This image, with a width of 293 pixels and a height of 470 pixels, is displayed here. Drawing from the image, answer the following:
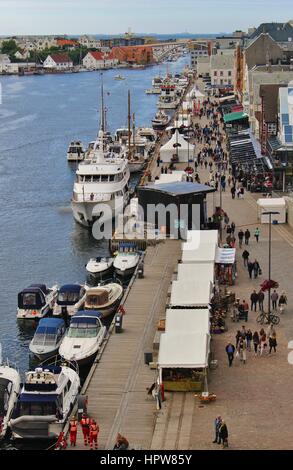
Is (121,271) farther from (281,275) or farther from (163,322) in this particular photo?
(163,322)

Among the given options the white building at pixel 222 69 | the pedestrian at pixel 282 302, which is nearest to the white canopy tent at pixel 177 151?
the pedestrian at pixel 282 302

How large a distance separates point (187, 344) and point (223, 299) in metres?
6.73

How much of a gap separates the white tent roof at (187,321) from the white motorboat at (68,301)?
9.04 meters

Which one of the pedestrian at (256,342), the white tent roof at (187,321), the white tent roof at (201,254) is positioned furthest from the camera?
the white tent roof at (201,254)

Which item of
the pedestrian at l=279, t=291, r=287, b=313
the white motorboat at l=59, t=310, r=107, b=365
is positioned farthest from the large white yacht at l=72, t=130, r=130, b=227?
the pedestrian at l=279, t=291, r=287, b=313

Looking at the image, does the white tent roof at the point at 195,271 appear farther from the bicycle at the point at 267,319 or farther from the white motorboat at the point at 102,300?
the white motorboat at the point at 102,300

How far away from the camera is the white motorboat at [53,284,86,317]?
39.6 metres

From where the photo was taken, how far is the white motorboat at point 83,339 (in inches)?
1309

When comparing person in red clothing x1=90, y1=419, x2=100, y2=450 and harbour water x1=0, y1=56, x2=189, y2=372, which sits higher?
person in red clothing x1=90, y1=419, x2=100, y2=450

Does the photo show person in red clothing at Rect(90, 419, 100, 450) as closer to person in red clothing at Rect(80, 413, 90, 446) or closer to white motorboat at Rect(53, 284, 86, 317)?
person in red clothing at Rect(80, 413, 90, 446)

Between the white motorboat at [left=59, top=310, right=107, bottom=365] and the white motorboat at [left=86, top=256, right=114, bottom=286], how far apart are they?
8.89 m

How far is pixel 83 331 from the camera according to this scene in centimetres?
3456

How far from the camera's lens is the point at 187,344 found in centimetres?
2830

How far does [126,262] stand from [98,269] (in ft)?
4.08
